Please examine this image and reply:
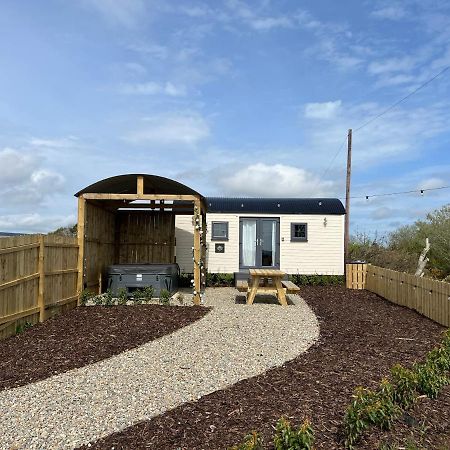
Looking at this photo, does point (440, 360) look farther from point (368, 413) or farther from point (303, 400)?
point (368, 413)

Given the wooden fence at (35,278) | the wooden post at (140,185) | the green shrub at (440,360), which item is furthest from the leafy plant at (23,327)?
the green shrub at (440,360)

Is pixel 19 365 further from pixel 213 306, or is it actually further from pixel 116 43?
pixel 116 43

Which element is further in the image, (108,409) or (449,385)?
(449,385)

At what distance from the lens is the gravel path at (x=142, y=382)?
13.5ft

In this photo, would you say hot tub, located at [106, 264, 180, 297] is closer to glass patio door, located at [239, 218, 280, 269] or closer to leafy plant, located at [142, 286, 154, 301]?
leafy plant, located at [142, 286, 154, 301]

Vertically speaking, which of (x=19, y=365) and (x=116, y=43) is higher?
(x=116, y=43)

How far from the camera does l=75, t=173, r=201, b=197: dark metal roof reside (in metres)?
11.2

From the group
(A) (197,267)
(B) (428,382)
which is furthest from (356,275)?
(B) (428,382)

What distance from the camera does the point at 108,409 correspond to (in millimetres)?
4484

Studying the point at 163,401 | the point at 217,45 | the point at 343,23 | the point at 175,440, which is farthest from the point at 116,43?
the point at 175,440

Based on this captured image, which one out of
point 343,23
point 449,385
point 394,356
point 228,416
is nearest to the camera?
point 228,416

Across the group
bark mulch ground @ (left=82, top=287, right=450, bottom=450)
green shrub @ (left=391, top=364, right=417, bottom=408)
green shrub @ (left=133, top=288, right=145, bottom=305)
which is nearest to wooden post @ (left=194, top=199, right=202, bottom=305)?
green shrub @ (left=133, top=288, right=145, bottom=305)

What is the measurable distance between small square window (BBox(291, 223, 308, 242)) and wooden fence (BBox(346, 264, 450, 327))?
1.92 m

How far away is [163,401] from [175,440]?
3.04 ft
